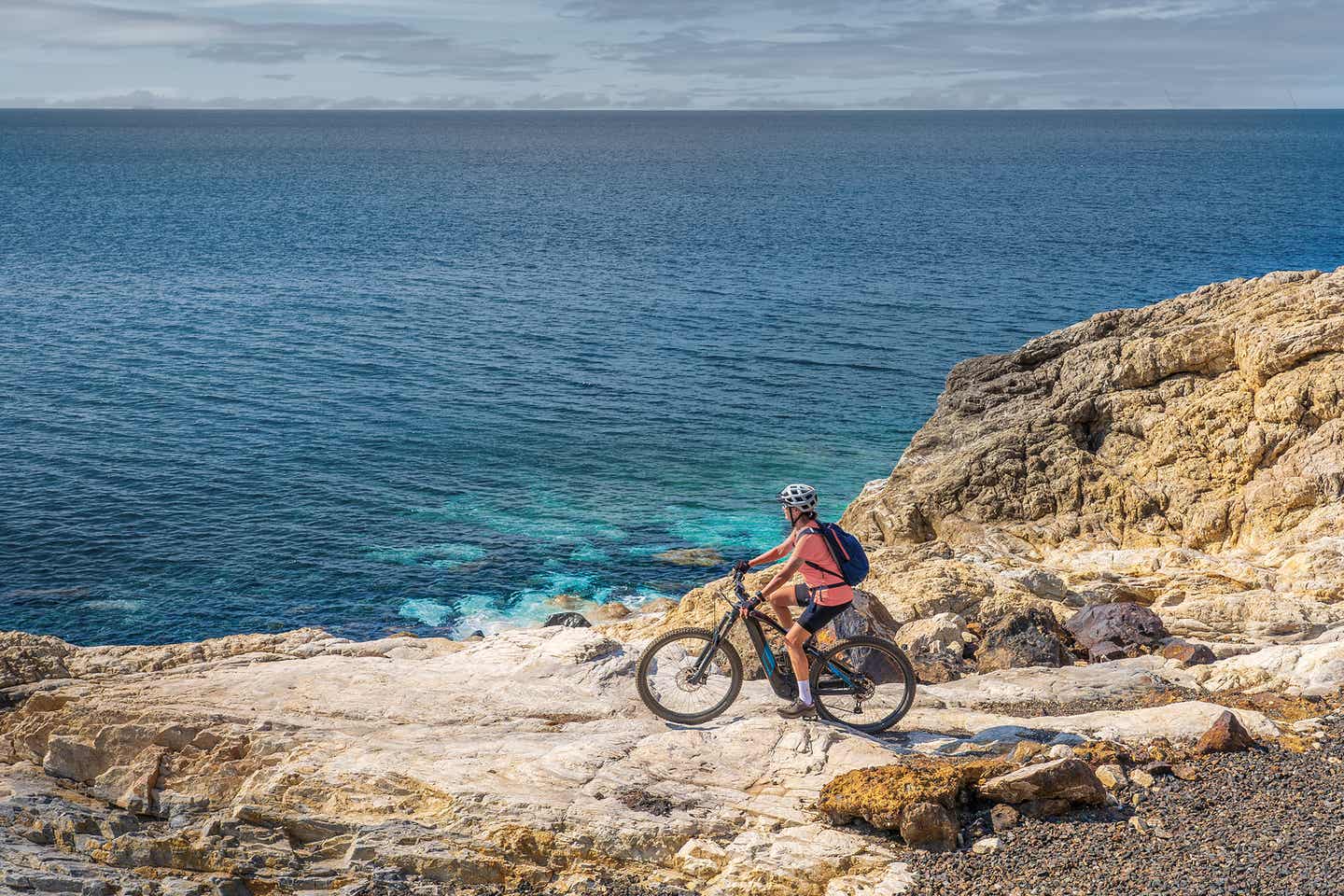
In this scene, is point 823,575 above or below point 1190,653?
above

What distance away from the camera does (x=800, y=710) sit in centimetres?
1373

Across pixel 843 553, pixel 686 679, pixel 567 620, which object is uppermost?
pixel 843 553

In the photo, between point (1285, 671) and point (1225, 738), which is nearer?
point (1225, 738)

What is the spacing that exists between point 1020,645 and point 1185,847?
6878mm

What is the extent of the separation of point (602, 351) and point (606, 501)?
24.8 m

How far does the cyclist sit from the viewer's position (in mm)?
13133

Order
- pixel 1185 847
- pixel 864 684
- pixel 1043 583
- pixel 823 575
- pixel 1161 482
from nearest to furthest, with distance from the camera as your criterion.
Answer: pixel 1185 847
pixel 823 575
pixel 864 684
pixel 1043 583
pixel 1161 482

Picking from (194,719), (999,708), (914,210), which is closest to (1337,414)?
(999,708)

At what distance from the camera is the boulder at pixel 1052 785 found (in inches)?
458

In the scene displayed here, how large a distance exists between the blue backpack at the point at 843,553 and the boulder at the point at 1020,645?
5376 millimetres

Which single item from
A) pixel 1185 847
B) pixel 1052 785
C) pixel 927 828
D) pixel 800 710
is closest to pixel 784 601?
pixel 800 710

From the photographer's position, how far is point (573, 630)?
16.9 meters

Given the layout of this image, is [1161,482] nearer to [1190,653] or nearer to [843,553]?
[1190,653]

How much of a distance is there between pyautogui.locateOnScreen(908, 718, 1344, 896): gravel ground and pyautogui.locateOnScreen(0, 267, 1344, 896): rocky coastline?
4 cm
